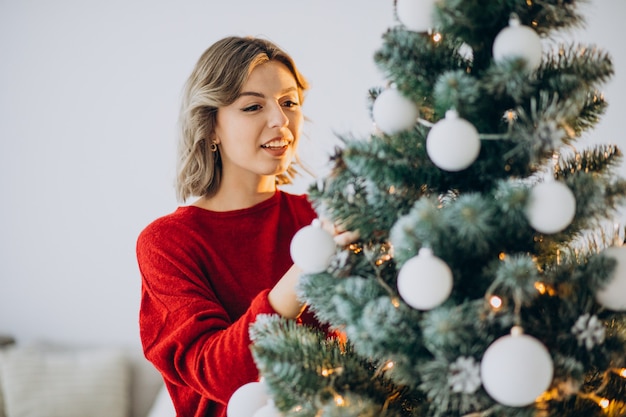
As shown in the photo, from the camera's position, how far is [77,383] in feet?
6.68

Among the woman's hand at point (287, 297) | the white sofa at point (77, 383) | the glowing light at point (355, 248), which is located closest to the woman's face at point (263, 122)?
the woman's hand at point (287, 297)

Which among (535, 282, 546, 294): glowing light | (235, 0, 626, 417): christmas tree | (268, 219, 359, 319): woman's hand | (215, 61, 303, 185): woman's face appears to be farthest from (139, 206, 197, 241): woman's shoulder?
(535, 282, 546, 294): glowing light

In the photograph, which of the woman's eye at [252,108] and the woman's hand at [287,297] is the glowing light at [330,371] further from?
the woman's eye at [252,108]

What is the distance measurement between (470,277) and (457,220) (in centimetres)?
9

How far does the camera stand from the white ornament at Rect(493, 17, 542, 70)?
0.60 meters

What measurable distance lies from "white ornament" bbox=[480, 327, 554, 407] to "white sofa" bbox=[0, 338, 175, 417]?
1610 millimetres

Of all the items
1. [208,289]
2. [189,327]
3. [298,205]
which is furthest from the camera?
[298,205]

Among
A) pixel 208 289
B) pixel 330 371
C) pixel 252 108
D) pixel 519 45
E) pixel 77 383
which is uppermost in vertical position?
pixel 519 45

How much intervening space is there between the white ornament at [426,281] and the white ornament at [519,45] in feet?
0.69

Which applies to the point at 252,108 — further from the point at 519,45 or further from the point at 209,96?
the point at 519,45

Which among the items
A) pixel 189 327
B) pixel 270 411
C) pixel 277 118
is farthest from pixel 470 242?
pixel 277 118

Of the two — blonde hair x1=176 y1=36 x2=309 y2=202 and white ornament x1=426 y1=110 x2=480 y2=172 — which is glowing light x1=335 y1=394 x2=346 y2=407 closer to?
white ornament x1=426 y1=110 x2=480 y2=172

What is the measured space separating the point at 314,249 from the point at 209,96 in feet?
2.09

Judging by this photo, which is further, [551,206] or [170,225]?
[170,225]
